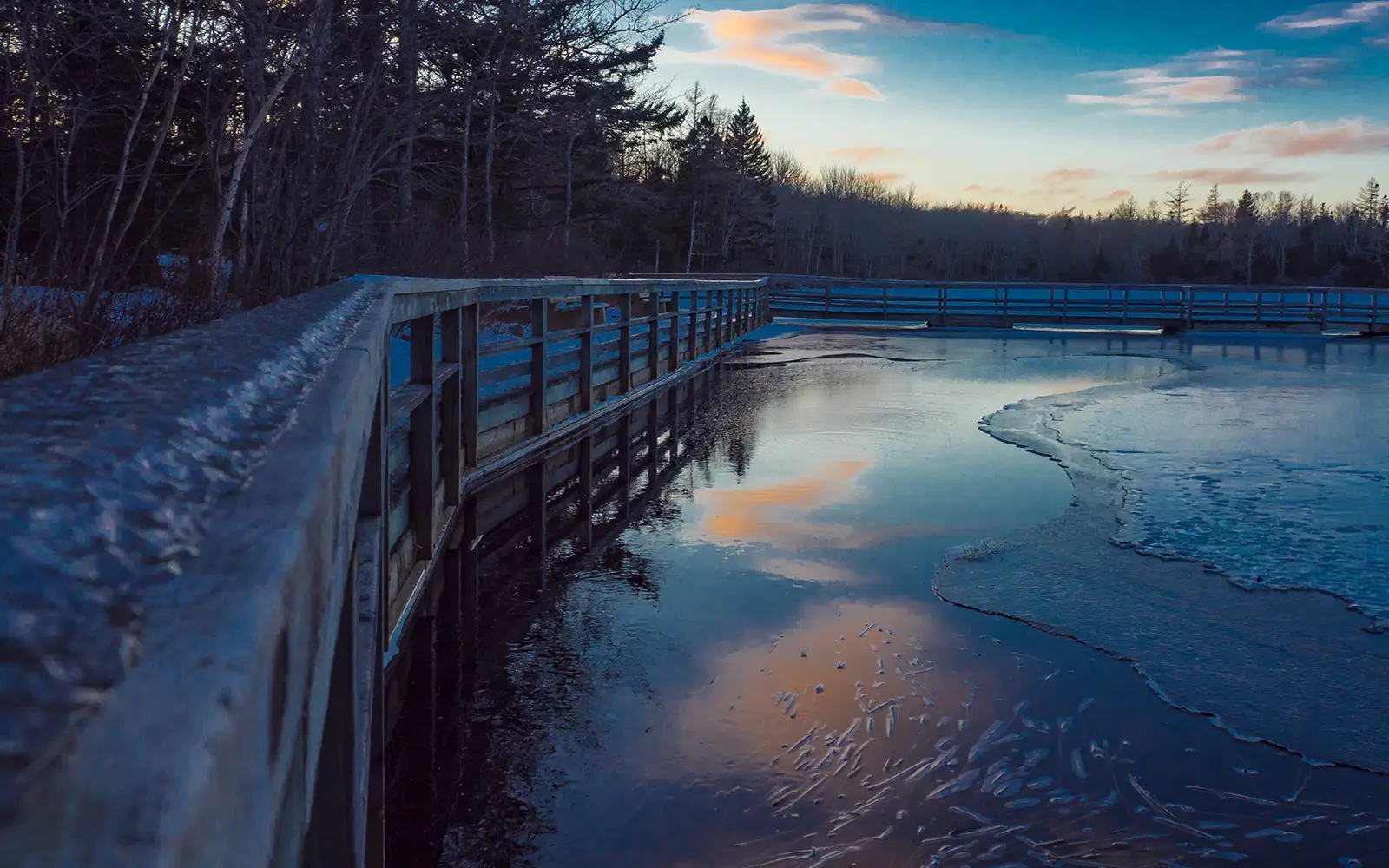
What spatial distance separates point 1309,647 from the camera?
4199mm

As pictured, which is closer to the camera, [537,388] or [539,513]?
[539,513]

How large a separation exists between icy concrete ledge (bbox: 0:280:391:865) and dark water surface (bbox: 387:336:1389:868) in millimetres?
2157

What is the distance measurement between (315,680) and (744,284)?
74.8 ft

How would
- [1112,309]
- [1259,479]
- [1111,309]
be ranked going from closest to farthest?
[1259,479]
[1111,309]
[1112,309]

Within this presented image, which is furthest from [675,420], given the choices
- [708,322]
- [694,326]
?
[708,322]

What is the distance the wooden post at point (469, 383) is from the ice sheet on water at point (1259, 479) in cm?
359

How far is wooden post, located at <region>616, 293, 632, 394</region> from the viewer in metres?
10.5

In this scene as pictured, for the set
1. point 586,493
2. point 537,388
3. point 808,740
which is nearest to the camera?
point 808,740

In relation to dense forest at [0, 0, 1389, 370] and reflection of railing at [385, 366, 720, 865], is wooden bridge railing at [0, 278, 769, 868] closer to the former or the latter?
reflection of railing at [385, 366, 720, 865]

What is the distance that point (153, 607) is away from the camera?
0.45 m

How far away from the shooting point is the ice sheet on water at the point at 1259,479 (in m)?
5.39

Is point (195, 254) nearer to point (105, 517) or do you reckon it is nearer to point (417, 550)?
point (417, 550)

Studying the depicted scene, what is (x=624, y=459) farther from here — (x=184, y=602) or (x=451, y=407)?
(x=184, y=602)

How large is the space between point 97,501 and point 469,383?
19.1ft
